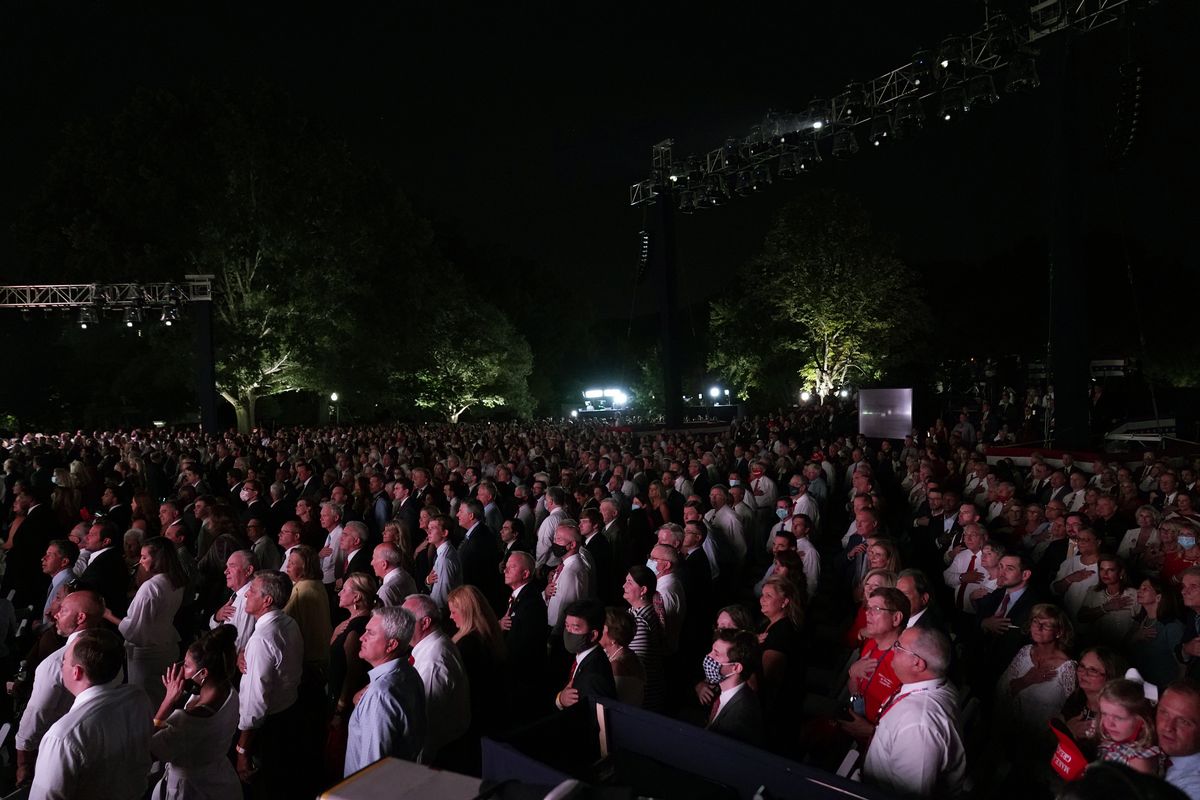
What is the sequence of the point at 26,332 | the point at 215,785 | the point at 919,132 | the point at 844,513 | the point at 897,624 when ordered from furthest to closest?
the point at 26,332
the point at 919,132
the point at 844,513
the point at 897,624
the point at 215,785

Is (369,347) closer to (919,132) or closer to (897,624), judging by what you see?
(919,132)

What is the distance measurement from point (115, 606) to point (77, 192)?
25.6m

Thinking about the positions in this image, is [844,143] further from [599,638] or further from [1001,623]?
[599,638]

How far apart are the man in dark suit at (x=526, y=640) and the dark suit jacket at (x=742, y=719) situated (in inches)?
71.1

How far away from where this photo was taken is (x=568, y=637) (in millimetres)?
4055

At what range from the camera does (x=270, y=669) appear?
12.4 ft

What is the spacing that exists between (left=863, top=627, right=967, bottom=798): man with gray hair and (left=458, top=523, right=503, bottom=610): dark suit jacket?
4.04 m

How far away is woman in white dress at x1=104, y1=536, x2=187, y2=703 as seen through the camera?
4539 millimetres

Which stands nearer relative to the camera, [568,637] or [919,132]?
[568,637]

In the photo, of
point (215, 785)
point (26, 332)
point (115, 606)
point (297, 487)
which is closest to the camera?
point (215, 785)

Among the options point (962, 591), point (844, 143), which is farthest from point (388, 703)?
point (844, 143)

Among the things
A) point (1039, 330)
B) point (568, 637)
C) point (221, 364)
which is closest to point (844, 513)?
point (568, 637)

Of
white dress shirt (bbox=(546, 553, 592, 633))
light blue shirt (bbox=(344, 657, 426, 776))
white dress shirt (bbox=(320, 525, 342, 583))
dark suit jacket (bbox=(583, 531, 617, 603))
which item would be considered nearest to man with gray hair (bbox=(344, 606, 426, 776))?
light blue shirt (bbox=(344, 657, 426, 776))

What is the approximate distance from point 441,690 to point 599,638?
78cm
